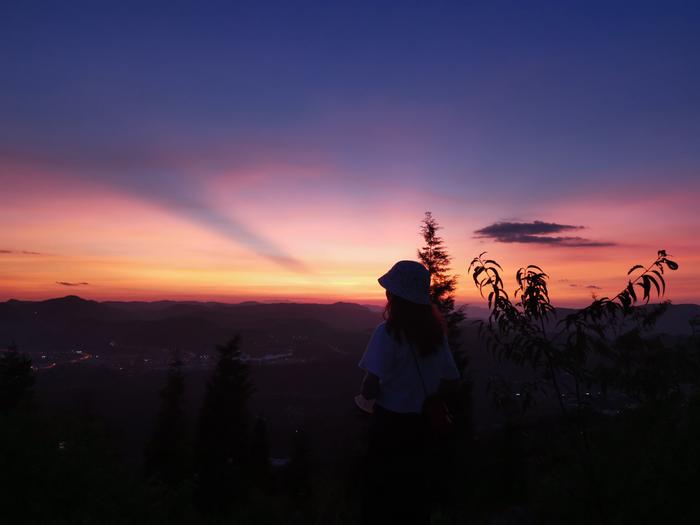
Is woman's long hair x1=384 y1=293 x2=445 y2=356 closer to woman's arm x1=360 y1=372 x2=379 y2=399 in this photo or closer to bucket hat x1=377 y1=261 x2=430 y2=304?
bucket hat x1=377 y1=261 x2=430 y2=304

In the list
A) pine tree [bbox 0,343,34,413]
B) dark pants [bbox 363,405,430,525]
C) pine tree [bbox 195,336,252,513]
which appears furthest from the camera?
pine tree [bbox 195,336,252,513]

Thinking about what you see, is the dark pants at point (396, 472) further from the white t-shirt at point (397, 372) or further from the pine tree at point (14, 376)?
the pine tree at point (14, 376)

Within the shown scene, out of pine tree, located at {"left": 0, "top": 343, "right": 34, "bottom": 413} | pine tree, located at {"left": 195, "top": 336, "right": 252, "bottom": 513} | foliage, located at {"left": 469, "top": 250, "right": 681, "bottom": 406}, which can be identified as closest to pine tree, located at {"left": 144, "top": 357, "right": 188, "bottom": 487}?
pine tree, located at {"left": 195, "top": 336, "right": 252, "bottom": 513}

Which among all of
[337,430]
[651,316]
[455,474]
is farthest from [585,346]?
[337,430]

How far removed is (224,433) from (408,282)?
27.9 metres

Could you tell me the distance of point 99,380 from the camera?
152750 millimetres

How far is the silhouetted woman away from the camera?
3.41 metres

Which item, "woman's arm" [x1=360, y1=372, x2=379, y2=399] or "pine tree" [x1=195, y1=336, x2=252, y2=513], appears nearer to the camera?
"woman's arm" [x1=360, y1=372, x2=379, y2=399]

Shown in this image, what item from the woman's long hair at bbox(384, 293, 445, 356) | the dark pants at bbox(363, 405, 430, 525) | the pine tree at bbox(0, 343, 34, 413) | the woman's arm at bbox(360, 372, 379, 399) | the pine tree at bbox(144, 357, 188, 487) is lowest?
the pine tree at bbox(144, 357, 188, 487)

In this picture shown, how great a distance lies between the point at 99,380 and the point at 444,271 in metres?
163

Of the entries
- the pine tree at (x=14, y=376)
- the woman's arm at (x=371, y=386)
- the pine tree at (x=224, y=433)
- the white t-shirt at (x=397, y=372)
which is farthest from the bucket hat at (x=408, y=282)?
the pine tree at (x=14, y=376)

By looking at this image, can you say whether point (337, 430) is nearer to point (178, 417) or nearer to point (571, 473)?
point (178, 417)

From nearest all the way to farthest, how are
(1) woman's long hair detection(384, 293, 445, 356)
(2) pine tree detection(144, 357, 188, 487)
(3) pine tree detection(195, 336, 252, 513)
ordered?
(1) woman's long hair detection(384, 293, 445, 356)
(3) pine tree detection(195, 336, 252, 513)
(2) pine tree detection(144, 357, 188, 487)

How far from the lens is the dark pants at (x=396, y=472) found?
3.40 meters
